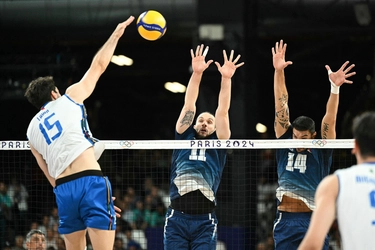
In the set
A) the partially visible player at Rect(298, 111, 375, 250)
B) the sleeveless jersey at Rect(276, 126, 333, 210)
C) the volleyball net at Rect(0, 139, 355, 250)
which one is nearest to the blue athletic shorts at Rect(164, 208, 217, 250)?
the sleeveless jersey at Rect(276, 126, 333, 210)

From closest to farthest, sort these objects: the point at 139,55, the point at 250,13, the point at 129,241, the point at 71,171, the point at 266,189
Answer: the point at 71,171 → the point at 129,241 → the point at 250,13 → the point at 266,189 → the point at 139,55

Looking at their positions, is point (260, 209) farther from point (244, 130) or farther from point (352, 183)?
point (352, 183)

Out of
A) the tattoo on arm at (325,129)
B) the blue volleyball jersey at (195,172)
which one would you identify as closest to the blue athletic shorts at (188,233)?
the blue volleyball jersey at (195,172)

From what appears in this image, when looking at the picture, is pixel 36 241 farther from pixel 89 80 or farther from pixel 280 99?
pixel 280 99

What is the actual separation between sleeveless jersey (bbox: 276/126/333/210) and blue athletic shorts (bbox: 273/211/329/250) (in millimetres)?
211

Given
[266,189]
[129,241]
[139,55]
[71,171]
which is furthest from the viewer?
[139,55]

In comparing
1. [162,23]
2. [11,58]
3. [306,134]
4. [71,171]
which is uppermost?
[11,58]

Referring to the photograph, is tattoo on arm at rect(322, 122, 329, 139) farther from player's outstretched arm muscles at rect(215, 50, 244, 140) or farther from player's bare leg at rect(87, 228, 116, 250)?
player's bare leg at rect(87, 228, 116, 250)

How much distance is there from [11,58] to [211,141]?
10.4 metres

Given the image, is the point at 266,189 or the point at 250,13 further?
the point at 266,189

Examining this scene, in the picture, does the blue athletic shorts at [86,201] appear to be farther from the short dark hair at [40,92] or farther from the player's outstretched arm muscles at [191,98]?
the player's outstretched arm muscles at [191,98]

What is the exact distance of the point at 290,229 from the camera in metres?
9.24

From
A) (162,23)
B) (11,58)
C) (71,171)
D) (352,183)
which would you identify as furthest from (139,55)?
(352,183)

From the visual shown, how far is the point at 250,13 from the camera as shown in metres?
16.8
